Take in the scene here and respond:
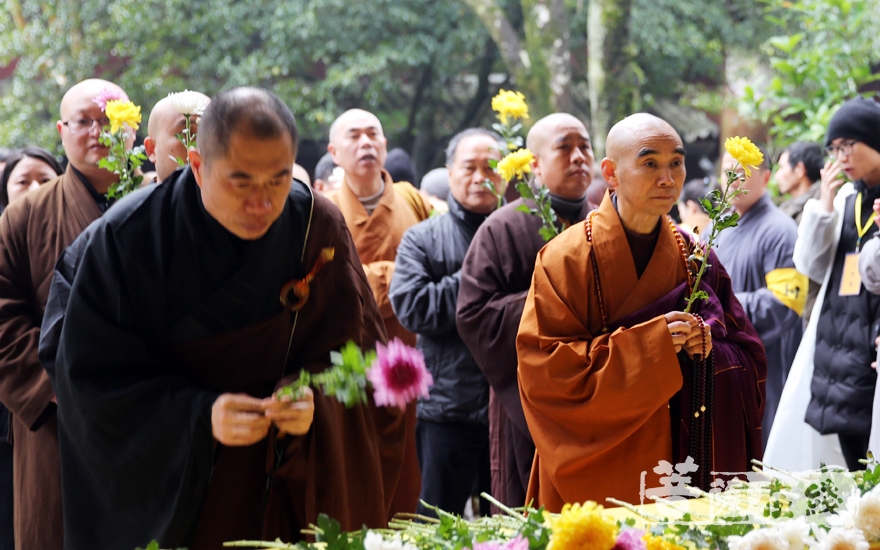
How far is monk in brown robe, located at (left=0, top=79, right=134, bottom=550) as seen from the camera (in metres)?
2.83

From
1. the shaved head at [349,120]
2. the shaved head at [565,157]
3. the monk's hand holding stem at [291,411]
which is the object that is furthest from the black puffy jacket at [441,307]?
the monk's hand holding stem at [291,411]

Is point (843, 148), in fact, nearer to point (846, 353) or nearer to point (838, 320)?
point (838, 320)

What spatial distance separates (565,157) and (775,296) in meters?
1.44

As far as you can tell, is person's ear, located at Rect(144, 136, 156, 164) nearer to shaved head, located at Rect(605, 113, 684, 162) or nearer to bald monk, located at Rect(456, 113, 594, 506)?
bald monk, located at Rect(456, 113, 594, 506)

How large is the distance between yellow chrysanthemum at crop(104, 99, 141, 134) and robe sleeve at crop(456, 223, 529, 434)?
1.25 m

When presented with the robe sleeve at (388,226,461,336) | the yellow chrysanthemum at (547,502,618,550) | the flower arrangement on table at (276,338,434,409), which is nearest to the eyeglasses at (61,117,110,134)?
the robe sleeve at (388,226,461,336)

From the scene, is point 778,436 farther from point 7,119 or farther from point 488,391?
point 7,119

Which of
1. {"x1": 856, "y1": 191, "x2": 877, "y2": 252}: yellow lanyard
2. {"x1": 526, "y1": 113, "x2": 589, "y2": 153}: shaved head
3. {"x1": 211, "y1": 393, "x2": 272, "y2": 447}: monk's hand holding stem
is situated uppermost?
{"x1": 526, "y1": 113, "x2": 589, "y2": 153}: shaved head

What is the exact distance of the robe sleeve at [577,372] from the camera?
2.63 meters

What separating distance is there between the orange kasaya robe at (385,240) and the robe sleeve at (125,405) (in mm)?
1886

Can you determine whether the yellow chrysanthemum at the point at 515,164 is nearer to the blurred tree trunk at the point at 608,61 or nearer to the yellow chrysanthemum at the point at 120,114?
the yellow chrysanthemum at the point at 120,114

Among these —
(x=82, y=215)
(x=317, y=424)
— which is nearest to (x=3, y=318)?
(x=82, y=215)

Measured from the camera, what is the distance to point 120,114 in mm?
3100

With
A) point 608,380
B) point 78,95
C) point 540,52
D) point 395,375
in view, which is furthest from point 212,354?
point 540,52
